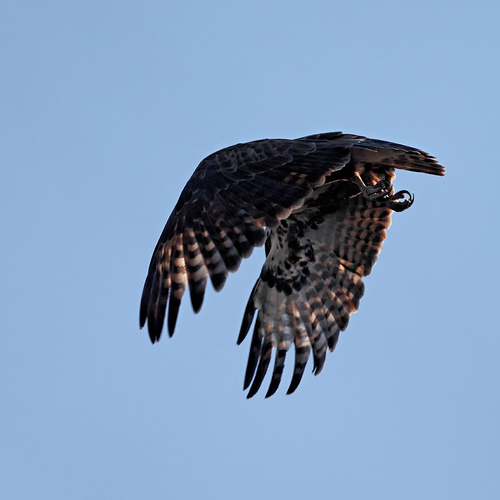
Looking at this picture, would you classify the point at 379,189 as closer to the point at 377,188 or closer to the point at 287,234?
the point at 377,188

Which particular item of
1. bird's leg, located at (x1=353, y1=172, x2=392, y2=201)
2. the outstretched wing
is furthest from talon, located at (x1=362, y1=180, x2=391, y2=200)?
the outstretched wing

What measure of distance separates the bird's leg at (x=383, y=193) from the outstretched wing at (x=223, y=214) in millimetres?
1411

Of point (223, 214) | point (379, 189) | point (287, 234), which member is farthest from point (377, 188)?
point (223, 214)

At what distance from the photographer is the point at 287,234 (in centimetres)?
1338

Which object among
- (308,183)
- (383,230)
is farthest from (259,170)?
(383,230)

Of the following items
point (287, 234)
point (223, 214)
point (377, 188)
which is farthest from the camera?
point (287, 234)

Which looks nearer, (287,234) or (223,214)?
(223,214)

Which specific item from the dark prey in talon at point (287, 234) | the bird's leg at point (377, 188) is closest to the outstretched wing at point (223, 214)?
the dark prey in talon at point (287, 234)

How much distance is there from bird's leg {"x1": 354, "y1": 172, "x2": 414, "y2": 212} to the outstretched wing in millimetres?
1411

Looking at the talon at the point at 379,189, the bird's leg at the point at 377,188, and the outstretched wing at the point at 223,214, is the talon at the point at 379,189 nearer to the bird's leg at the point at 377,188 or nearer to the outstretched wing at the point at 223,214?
the bird's leg at the point at 377,188

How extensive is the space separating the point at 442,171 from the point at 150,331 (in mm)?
3520

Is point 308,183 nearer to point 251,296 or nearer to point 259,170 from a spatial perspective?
point 259,170

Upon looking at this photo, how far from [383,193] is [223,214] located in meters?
2.67

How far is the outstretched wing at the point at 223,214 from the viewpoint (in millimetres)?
10383
